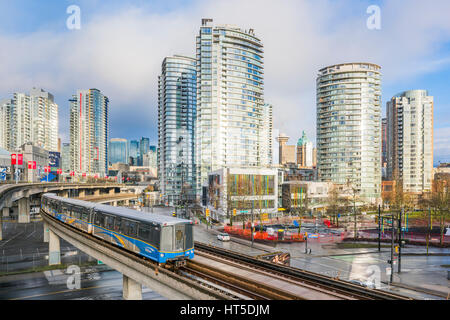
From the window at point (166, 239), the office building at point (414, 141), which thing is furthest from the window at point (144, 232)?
the office building at point (414, 141)

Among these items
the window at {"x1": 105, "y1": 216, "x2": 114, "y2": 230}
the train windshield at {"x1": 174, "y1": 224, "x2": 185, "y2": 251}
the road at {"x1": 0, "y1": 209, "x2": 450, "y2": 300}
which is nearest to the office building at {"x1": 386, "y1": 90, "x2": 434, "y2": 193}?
the road at {"x1": 0, "y1": 209, "x2": 450, "y2": 300}

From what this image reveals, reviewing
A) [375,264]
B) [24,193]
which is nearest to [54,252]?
[24,193]

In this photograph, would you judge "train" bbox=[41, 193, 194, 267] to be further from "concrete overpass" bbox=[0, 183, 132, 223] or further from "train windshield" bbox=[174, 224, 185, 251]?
"concrete overpass" bbox=[0, 183, 132, 223]

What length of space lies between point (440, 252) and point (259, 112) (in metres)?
87.4

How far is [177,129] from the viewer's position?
147m

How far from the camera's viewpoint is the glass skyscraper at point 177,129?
14475 centimetres

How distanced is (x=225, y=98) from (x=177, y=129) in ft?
130

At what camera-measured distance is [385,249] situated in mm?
50219

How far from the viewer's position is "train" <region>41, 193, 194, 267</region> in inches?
725

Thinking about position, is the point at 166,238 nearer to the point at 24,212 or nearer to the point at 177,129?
the point at 24,212

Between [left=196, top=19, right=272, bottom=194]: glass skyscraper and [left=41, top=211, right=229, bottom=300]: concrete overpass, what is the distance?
8685 centimetres

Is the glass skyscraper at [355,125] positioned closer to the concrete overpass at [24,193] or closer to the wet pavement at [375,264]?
the wet pavement at [375,264]

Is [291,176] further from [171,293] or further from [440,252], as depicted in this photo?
[171,293]
